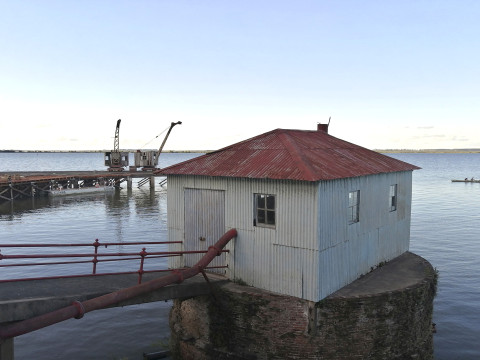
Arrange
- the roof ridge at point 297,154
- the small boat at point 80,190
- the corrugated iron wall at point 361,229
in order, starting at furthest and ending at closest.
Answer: the small boat at point 80,190 → the corrugated iron wall at point 361,229 → the roof ridge at point 297,154

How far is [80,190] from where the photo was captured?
65.8m

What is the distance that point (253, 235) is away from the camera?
13.2 m

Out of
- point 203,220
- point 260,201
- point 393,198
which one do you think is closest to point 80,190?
point 203,220

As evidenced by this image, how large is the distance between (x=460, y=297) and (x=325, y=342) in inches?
562

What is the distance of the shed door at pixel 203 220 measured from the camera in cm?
1407

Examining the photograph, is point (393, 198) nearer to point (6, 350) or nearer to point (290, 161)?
point (290, 161)

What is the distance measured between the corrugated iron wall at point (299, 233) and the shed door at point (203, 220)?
22 cm

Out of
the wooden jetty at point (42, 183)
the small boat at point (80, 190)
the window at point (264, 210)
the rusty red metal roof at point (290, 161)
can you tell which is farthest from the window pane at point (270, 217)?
the small boat at point (80, 190)

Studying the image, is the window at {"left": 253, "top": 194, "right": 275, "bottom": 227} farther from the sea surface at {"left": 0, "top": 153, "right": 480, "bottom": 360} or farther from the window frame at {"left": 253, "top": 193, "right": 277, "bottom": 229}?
the sea surface at {"left": 0, "top": 153, "right": 480, "bottom": 360}

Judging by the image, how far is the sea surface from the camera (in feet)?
57.2

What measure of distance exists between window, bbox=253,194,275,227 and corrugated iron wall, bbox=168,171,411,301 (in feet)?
0.53

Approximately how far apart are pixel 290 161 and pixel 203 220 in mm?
3588

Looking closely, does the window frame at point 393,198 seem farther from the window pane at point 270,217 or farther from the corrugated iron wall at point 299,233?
the window pane at point 270,217

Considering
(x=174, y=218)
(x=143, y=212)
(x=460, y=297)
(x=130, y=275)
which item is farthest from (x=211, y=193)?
(x=143, y=212)
